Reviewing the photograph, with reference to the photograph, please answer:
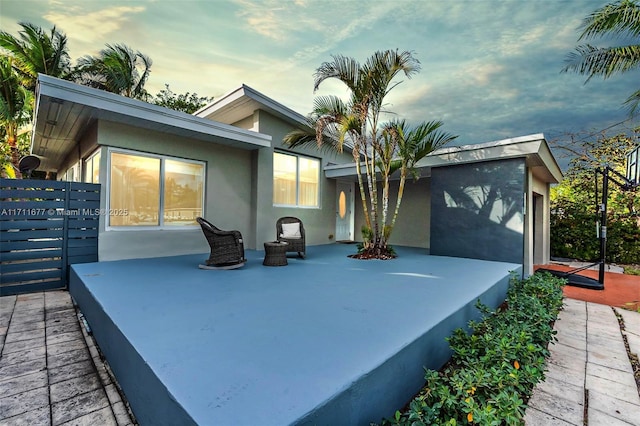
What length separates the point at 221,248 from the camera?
5.28 meters

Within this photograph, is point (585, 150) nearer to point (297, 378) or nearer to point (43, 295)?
point (297, 378)

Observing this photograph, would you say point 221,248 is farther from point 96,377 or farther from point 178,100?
point 178,100

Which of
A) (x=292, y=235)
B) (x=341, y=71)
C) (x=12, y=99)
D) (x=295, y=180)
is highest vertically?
(x=12, y=99)

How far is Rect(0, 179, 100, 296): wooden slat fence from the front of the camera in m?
4.91

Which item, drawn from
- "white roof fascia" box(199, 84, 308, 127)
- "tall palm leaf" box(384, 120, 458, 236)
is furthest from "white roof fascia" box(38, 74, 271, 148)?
"tall palm leaf" box(384, 120, 458, 236)

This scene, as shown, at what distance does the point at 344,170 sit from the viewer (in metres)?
9.57

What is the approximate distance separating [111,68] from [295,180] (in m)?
10.2

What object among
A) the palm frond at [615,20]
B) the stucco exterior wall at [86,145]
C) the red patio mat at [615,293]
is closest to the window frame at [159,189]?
the stucco exterior wall at [86,145]

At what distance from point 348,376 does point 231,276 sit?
3.46 m

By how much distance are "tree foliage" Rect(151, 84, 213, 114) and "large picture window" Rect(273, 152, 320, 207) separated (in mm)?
15693

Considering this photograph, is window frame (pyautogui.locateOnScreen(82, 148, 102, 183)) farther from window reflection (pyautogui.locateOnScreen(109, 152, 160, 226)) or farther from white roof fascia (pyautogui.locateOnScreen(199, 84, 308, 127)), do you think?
white roof fascia (pyautogui.locateOnScreen(199, 84, 308, 127))

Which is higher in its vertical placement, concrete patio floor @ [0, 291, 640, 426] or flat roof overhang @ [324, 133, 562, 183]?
flat roof overhang @ [324, 133, 562, 183]

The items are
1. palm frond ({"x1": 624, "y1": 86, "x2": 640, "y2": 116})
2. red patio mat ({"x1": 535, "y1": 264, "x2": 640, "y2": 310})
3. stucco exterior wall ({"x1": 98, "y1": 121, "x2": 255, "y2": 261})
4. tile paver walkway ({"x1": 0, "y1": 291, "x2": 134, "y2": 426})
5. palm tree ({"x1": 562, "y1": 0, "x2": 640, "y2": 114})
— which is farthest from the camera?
palm frond ({"x1": 624, "y1": 86, "x2": 640, "y2": 116})

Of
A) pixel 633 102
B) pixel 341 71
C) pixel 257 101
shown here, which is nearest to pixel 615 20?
pixel 633 102
